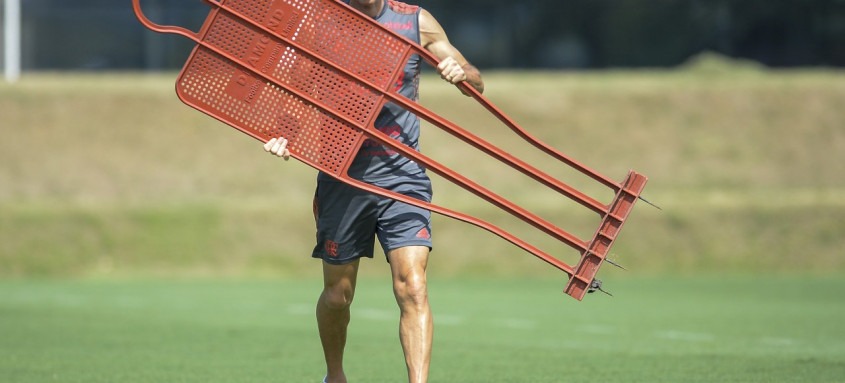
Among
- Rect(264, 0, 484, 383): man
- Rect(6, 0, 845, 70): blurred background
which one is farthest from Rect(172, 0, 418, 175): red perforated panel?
Rect(6, 0, 845, 70): blurred background

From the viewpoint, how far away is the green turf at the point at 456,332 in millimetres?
9133

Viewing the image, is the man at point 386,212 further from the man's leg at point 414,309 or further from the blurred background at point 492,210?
the blurred background at point 492,210

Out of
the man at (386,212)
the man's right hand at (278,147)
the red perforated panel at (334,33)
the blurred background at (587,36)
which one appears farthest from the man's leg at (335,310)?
the blurred background at (587,36)

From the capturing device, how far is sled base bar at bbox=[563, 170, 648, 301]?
7160 mm

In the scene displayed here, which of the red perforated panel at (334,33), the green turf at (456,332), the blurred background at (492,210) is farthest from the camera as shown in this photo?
the blurred background at (492,210)

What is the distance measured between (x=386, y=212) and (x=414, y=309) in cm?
62

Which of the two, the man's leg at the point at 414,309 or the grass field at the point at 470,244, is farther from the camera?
the grass field at the point at 470,244

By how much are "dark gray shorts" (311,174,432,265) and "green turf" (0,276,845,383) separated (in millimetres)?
1388

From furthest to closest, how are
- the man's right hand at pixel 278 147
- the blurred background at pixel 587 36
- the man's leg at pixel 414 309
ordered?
the blurred background at pixel 587 36 → the man's right hand at pixel 278 147 → the man's leg at pixel 414 309

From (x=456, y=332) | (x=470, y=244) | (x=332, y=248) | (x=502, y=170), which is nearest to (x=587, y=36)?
(x=502, y=170)

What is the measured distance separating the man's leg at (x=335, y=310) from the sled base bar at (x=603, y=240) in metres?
1.28

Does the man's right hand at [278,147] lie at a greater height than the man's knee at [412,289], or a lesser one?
greater

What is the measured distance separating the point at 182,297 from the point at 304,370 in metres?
7.97

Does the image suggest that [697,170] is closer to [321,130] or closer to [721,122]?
[721,122]
